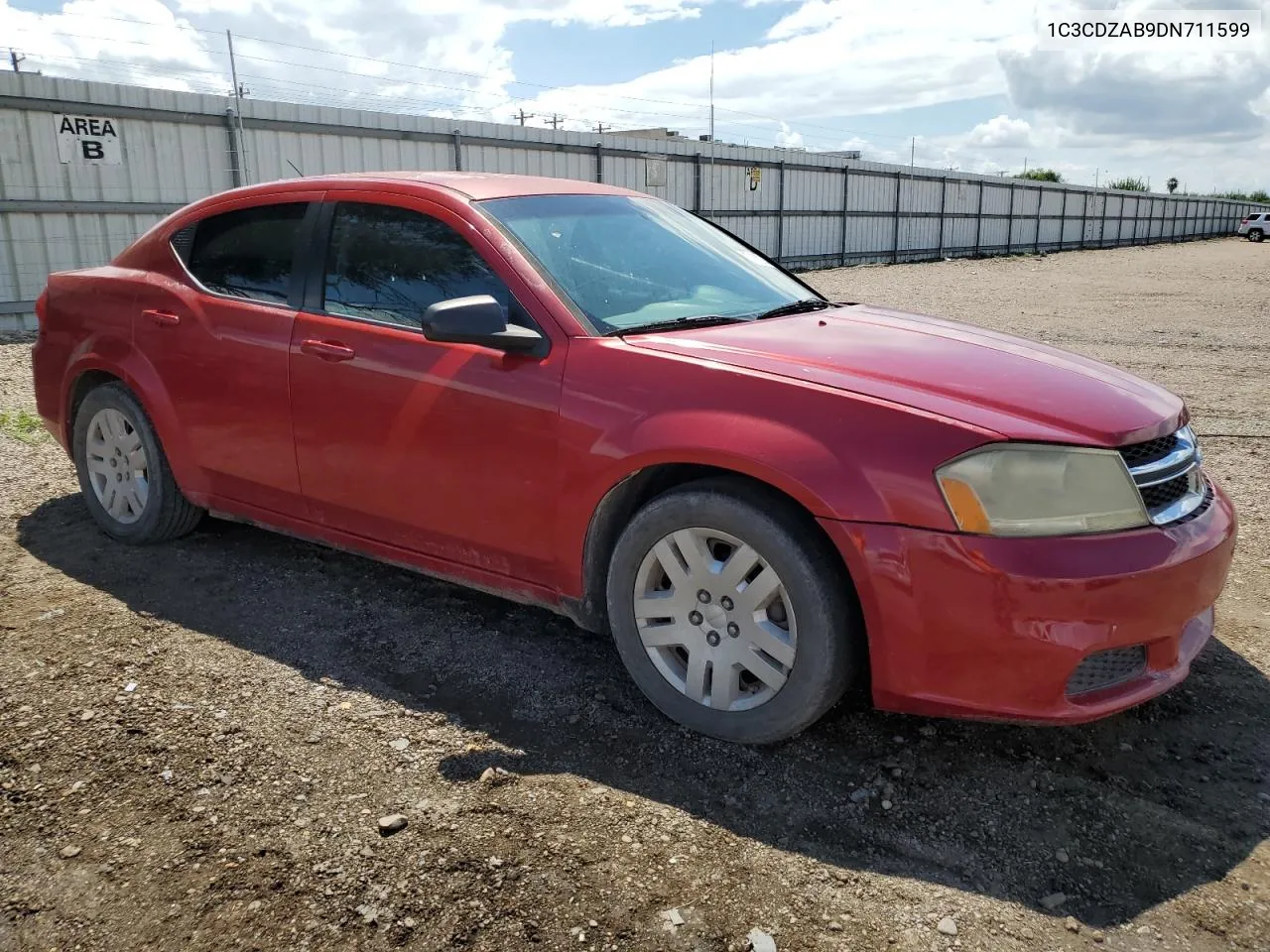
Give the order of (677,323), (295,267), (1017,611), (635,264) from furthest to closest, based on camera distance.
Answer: (295,267), (635,264), (677,323), (1017,611)

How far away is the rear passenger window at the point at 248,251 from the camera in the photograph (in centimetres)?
387

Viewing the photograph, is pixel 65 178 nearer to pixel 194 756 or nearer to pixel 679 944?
pixel 194 756

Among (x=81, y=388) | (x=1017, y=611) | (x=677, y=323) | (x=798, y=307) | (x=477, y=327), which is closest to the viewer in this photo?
(x=1017, y=611)

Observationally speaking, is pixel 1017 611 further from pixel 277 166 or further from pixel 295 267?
pixel 277 166

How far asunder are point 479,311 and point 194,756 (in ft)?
5.07

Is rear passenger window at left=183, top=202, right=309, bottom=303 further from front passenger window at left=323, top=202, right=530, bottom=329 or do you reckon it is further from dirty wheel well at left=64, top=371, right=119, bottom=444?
dirty wheel well at left=64, top=371, right=119, bottom=444

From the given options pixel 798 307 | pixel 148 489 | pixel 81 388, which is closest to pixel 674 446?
pixel 798 307

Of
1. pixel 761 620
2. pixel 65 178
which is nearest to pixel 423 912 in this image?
pixel 761 620

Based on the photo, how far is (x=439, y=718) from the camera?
121 inches

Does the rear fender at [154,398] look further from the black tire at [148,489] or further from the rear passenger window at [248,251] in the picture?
the rear passenger window at [248,251]

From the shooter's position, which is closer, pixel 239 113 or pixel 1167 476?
pixel 1167 476

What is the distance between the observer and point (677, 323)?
10.6 ft

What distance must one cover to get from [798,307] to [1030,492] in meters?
1.46

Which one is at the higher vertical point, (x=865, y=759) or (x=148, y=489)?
(x=148, y=489)
